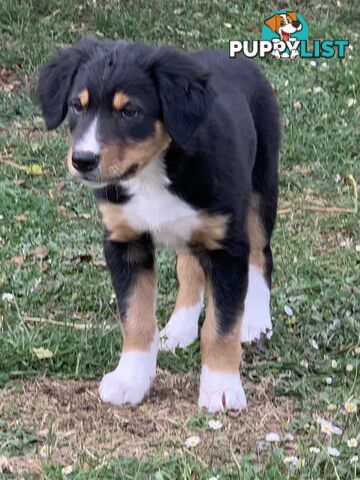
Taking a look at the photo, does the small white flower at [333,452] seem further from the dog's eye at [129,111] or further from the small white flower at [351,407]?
the dog's eye at [129,111]

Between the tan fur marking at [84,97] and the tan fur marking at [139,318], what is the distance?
0.89 metres

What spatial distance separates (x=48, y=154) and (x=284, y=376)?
3829mm

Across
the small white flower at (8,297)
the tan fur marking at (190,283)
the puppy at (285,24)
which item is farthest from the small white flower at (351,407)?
the puppy at (285,24)

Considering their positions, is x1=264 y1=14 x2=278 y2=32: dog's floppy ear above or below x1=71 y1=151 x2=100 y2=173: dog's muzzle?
below

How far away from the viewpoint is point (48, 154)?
748 centimetres

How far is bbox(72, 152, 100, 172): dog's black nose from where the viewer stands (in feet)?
11.2

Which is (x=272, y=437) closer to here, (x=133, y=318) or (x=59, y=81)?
(x=133, y=318)

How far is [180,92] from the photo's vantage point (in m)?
3.62

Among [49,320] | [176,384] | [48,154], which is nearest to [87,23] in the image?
[48,154]

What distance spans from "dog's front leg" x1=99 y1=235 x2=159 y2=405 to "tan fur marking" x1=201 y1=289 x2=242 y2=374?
273mm

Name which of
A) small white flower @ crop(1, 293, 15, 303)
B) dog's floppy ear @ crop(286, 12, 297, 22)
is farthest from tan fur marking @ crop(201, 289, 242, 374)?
dog's floppy ear @ crop(286, 12, 297, 22)

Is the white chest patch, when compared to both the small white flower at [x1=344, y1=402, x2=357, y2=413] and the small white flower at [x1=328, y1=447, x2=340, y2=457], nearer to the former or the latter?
the small white flower at [x1=344, y1=402, x2=357, y2=413]

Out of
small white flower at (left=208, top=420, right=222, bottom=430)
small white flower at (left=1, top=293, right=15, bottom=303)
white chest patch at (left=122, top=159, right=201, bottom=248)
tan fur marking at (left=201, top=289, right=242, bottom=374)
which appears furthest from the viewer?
small white flower at (left=1, top=293, right=15, bottom=303)

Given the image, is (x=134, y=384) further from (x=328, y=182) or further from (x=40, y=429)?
(x=328, y=182)
